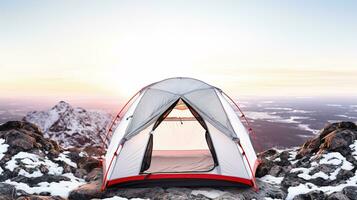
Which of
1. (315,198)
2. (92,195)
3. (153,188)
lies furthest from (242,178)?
(92,195)

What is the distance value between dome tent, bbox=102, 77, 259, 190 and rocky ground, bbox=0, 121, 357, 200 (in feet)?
1.19

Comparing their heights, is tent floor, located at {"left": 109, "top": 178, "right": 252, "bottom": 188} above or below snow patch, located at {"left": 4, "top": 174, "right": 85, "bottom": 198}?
above

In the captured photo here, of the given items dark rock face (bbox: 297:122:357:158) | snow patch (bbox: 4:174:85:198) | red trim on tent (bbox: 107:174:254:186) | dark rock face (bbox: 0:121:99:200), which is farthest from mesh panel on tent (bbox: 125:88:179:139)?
dark rock face (bbox: 297:122:357:158)

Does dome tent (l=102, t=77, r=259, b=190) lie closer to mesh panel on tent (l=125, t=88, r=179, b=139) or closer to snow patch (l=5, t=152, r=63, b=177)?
mesh panel on tent (l=125, t=88, r=179, b=139)

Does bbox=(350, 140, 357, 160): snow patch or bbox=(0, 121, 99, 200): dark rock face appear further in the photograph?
bbox=(350, 140, 357, 160): snow patch

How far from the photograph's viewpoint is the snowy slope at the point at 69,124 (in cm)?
4731

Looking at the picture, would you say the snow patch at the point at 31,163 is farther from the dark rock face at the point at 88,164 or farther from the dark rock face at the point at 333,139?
the dark rock face at the point at 333,139

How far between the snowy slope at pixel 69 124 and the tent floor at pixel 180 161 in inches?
1457

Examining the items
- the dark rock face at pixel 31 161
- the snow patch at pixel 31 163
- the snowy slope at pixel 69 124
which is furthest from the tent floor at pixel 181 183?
the snowy slope at pixel 69 124

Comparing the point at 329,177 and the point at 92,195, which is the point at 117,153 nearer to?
the point at 92,195

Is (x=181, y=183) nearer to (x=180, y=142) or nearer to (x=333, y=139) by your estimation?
(x=180, y=142)

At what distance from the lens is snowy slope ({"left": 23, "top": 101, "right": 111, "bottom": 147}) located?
155 ft

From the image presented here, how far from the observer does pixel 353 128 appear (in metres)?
12.4

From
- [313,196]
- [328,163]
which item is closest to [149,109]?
[313,196]
